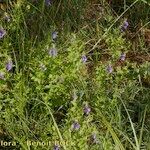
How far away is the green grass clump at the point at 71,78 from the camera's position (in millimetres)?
2586

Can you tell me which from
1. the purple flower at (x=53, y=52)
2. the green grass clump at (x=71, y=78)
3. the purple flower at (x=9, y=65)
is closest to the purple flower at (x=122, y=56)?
the green grass clump at (x=71, y=78)

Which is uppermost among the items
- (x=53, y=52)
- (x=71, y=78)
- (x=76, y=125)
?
(x=53, y=52)

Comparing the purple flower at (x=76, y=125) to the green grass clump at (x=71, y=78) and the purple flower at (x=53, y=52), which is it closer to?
the green grass clump at (x=71, y=78)

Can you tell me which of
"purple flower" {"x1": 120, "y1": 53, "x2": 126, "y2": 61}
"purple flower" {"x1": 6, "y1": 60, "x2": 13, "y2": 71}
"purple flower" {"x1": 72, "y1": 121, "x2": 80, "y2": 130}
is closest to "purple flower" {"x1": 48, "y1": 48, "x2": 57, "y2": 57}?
"purple flower" {"x1": 6, "y1": 60, "x2": 13, "y2": 71}

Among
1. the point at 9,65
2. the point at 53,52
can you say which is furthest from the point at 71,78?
the point at 9,65

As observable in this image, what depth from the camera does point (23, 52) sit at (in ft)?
9.66

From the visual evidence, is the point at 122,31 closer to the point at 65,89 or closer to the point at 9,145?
the point at 65,89

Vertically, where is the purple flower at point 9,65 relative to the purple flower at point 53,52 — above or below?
below

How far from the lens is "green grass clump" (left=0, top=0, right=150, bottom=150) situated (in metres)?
2.59

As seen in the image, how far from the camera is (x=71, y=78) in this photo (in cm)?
282

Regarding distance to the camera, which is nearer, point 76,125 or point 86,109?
point 76,125

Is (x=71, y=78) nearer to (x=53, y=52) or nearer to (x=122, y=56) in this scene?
(x=53, y=52)

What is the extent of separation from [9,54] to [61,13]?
632mm

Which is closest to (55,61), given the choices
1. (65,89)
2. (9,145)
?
(65,89)
